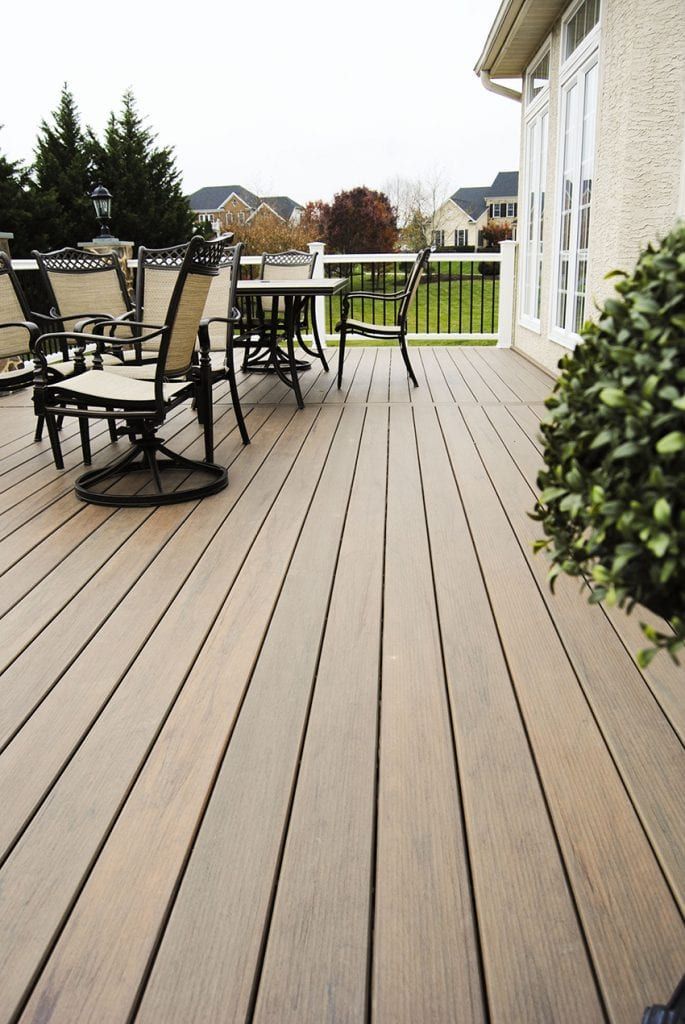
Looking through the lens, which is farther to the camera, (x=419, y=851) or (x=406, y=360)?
(x=406, y=360)

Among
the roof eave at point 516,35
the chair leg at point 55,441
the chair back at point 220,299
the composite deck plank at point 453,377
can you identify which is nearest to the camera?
the chair leg at point 55,441

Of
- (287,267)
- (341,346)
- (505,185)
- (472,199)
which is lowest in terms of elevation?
(341,346)

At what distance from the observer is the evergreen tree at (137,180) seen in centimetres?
2259

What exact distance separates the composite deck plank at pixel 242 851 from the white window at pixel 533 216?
6025mm

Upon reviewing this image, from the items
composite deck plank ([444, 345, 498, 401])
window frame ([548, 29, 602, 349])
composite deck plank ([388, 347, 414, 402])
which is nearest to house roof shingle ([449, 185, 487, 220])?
composite deck plank ([444, 345, 498, 401])

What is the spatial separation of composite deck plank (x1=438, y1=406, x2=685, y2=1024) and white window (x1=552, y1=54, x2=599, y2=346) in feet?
12.6

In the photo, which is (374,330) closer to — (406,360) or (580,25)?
(406,360)

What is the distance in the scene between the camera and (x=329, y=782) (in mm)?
1640

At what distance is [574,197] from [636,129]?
1.75 meters

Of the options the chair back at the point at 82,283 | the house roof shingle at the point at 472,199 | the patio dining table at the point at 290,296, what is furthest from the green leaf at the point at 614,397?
the house roof shingle at the point at 472,199

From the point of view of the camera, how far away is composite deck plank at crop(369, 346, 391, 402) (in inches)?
239

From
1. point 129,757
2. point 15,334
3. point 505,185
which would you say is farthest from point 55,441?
point 505,185

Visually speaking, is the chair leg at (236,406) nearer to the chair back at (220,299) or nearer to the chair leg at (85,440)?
the chair back at (220,299)

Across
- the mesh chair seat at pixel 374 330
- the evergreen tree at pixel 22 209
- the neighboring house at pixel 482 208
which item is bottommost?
the mesh chair seat at pixel 374 330
